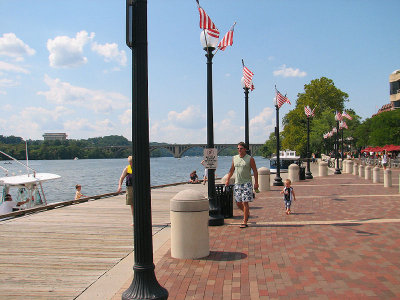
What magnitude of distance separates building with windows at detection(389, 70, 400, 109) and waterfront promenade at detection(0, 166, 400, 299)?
82.5m

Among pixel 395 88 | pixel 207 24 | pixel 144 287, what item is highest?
pixel 395 88

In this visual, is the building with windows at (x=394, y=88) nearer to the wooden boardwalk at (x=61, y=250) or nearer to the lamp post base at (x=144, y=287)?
the wooden boardwalk at (x=61, y=250)

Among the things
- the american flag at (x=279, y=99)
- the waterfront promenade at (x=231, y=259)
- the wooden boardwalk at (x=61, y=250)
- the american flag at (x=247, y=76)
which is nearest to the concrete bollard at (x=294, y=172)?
the american flag at (x=279, y=99)

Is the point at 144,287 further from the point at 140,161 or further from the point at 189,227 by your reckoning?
the point at 189,227

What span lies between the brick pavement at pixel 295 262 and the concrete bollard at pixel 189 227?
17 centimetres

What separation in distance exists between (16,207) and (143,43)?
16.1m

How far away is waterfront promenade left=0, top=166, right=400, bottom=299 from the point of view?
193 inches

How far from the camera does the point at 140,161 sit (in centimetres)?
421

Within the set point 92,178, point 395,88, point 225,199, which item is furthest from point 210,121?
point 395,88

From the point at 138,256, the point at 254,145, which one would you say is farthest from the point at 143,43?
the point at 254,145

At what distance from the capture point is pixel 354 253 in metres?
6.34

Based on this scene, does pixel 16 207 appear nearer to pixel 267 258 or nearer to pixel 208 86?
pixel 208 86

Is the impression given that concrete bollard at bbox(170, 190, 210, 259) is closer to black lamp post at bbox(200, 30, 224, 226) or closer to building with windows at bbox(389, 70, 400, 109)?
black lamp post at bbox(200, 30, 224, 226)

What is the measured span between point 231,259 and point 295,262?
991 millimetres
